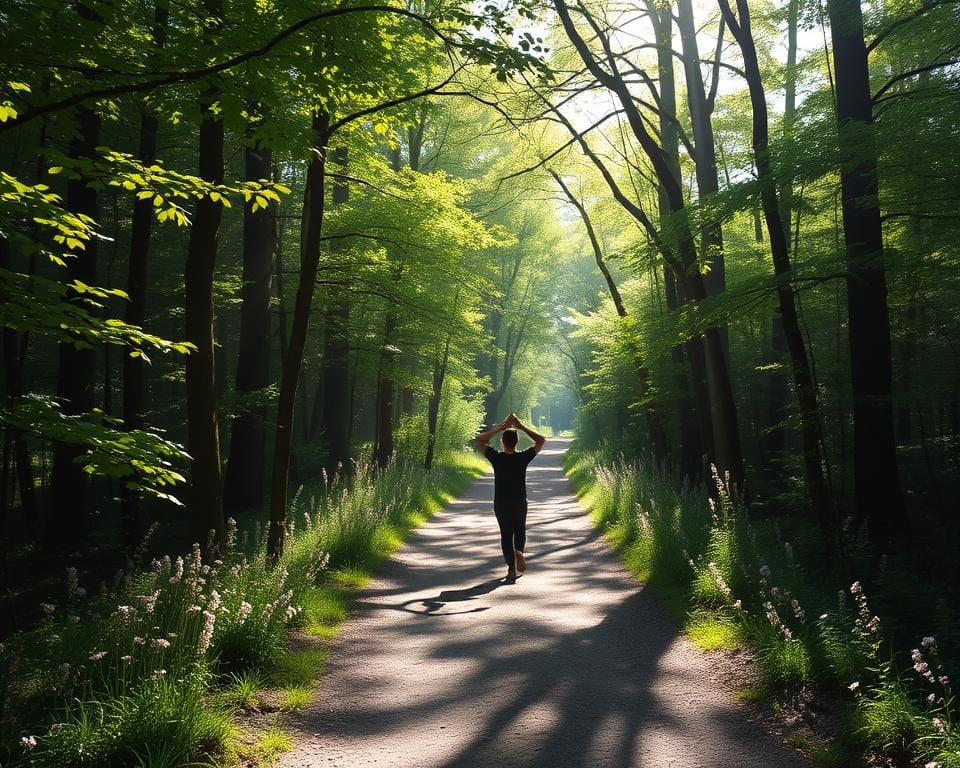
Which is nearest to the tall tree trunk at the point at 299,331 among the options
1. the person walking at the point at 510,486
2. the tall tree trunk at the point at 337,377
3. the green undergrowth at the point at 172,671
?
the green undergrowth at the point at 172,671

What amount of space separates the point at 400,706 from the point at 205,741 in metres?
1.36

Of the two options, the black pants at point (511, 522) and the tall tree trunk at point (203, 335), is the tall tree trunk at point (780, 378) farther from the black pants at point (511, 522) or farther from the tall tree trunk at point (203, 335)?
the tall tree trunk at point (203, 335)

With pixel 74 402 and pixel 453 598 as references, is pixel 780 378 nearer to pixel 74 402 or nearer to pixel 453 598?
pixel 453 598

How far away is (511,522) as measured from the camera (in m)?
7.96

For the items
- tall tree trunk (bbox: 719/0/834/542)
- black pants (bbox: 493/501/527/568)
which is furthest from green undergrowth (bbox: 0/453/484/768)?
tall tree trunk (bbox: 719/0/834/542)

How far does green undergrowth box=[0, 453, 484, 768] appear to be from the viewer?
318cm

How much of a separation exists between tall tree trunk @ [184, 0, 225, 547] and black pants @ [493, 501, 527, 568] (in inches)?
133

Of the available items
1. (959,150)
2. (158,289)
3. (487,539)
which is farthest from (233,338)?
(959,150)

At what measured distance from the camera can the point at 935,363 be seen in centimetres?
1309

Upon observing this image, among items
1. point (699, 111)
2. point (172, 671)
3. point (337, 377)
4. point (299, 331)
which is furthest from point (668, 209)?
point (172, 671)

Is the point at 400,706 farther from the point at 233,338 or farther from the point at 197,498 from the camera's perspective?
the point at 233,338

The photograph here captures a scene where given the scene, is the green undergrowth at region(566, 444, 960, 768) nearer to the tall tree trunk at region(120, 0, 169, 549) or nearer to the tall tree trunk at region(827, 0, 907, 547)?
the tall tree trunk at region(827, 0, 907, 547)

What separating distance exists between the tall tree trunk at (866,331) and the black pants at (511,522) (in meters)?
4.87

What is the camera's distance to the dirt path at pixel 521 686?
364cm
